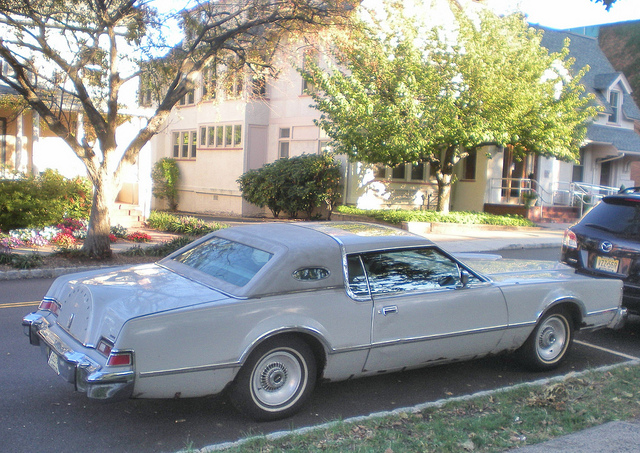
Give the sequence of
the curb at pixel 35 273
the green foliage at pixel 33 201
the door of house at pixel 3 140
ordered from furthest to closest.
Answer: the door of house at pixel 3 140
the green foliage at pixel 33 201
the curb at pixel 35 273

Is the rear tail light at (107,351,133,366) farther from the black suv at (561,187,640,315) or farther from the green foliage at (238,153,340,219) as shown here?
the green foliage at (238,153,340,219)

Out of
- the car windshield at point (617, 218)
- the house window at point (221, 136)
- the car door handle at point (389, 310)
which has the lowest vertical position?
the car door handle at point (389, 310)

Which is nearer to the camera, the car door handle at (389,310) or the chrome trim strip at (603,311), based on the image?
the car door handle at (389,310)

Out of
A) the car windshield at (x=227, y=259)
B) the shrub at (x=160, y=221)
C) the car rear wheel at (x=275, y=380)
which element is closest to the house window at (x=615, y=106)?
the shrub at (x=160, y=221)

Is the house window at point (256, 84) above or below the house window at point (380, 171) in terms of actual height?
above

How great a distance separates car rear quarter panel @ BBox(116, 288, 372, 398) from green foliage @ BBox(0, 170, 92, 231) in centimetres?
1265

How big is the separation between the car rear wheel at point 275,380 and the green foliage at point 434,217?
15541 mm

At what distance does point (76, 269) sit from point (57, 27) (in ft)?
15.7

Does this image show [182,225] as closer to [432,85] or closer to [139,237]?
[139,237]

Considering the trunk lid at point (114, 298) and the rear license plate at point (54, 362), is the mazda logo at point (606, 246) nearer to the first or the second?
the trunk lid at point (114, 298)

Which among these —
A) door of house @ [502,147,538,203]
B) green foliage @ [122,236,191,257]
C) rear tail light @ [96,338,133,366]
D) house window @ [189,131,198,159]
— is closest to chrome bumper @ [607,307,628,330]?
rear tail light @ [96,338,133,366]

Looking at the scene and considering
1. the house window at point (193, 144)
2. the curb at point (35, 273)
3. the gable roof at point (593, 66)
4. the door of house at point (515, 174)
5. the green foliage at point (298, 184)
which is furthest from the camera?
the house window at point (193, 144)

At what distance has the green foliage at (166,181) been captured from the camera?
94.9ft

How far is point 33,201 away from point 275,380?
12.8 meters
